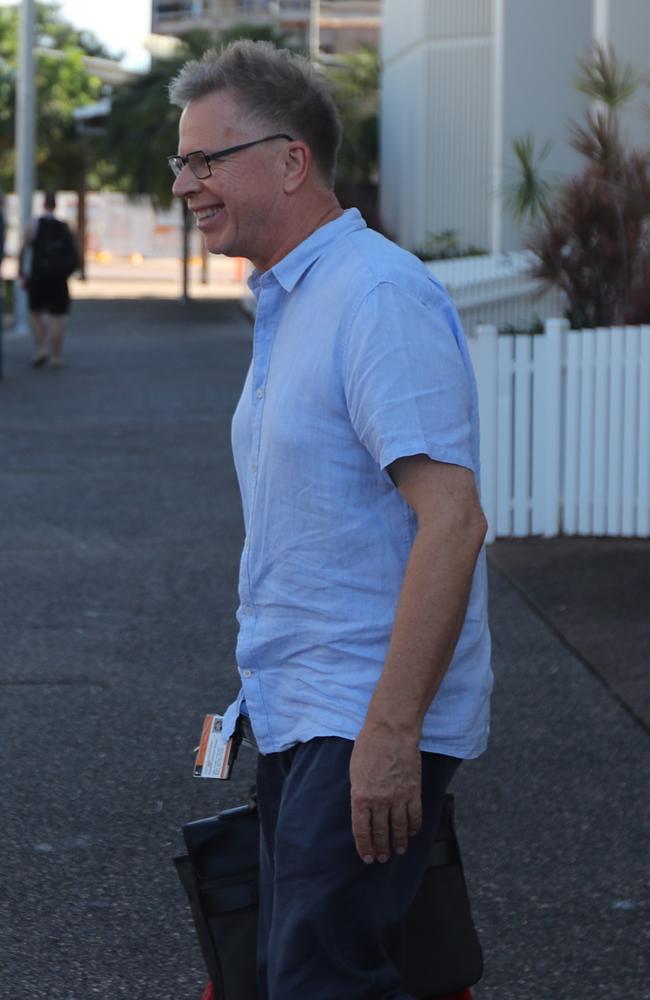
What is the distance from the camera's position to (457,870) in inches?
106

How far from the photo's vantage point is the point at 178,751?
5.34 meters

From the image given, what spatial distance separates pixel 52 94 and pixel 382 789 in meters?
53.9

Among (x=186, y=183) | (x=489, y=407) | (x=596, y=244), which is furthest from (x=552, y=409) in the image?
(x=186, y=183)

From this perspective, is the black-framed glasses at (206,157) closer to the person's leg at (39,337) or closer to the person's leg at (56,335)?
the person's leg at (56,335)

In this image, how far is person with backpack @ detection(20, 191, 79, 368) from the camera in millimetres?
18109

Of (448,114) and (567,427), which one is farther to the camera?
(448,114)

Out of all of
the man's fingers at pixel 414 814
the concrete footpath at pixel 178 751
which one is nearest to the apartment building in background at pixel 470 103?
the concrete footpath at pixel 178 751

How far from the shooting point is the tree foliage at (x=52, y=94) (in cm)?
5075

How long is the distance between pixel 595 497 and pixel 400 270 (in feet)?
21.8

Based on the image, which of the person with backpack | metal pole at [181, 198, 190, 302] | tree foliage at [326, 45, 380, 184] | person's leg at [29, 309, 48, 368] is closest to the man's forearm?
the person with backpack

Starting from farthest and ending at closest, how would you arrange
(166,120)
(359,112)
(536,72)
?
(359,112) → (166,120) → (536,72)

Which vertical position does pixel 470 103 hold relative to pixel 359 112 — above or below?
below

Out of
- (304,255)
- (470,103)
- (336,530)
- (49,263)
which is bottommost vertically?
(336,530)

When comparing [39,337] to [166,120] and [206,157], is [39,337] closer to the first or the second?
[206,157]
